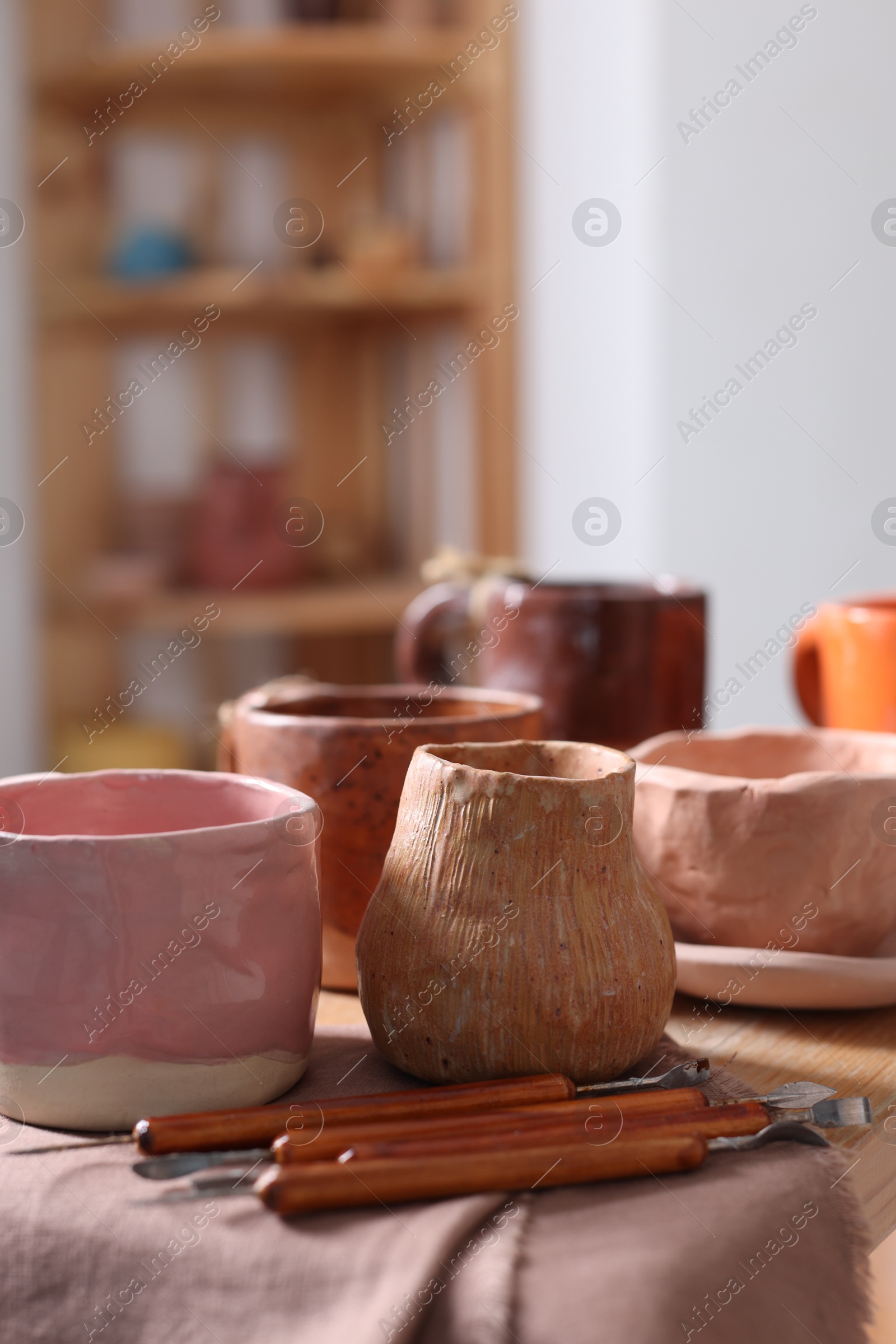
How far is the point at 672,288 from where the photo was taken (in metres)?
1.83

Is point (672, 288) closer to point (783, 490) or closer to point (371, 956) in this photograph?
point (783, 490)

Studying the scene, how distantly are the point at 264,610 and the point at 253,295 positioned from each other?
51 cm

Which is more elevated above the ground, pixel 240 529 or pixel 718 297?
pixel 718 297

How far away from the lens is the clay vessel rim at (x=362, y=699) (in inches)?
22.0

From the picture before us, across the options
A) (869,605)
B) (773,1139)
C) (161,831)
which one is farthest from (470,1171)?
(869,605)

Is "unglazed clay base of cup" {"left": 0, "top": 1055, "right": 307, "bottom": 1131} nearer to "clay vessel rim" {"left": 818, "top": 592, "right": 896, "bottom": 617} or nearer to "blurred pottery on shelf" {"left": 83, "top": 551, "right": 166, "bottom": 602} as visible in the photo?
"clay vessel rim" {"left": 818, "top": 592, "right": 896, "bottom": 617}

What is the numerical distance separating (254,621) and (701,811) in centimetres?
156

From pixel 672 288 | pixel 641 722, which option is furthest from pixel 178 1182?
pixel 672 288

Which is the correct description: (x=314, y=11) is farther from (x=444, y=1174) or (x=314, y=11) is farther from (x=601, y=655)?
(x=444, y=1174)

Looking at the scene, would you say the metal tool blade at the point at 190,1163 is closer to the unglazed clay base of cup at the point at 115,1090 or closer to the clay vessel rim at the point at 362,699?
the unglazed clay base of cup at the point at 115,1090

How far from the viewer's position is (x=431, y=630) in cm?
79

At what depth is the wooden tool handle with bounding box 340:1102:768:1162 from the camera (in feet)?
1.22

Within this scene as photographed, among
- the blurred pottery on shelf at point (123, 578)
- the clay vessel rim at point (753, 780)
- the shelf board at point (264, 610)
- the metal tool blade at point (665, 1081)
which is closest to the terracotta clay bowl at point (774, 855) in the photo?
the clay vessel rim at point (753, 780)

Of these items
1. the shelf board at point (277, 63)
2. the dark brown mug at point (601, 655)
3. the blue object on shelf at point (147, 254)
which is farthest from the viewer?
the blue object on shelf at point (147, 254)
